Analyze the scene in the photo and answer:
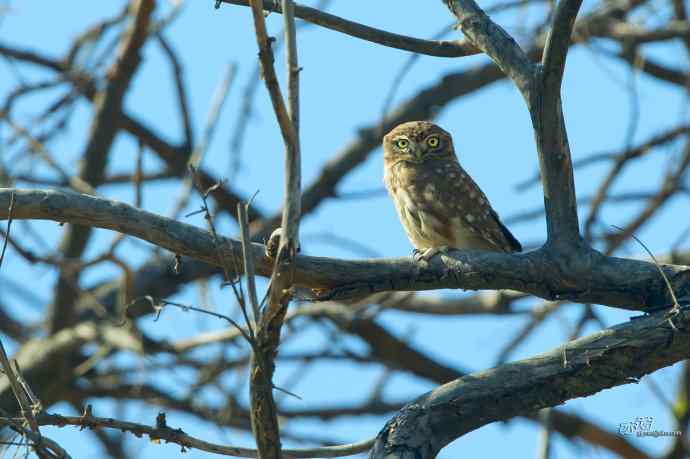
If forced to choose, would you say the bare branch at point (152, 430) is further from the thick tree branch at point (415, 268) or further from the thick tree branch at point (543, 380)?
the thick tree branch at point (415, 268)

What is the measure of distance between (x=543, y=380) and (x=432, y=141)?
132 inches

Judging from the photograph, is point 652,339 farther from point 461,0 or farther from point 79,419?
point 79,419

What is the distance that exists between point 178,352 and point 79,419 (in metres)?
4.65

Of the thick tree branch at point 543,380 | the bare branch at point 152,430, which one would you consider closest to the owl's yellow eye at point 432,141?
the thick tree branch at point 543,380

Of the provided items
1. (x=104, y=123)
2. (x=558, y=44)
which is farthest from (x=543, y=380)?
(x=104, y=123)

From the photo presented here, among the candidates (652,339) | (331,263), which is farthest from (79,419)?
(652,339)

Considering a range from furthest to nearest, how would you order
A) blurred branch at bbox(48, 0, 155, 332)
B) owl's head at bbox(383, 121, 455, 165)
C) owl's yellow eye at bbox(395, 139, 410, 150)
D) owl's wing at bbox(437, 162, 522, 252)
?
blurred branch at bbox(48, 0, 155, 332) → owl's yellow eye at bbox(395, 139, 410, 150) → owl's head at bbox(383, 121, 455, 165) → owl's wing at bbox(437, 162, 522, 252)

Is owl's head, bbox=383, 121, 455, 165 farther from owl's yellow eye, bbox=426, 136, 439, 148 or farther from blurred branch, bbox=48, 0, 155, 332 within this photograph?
blurred branch, bbox=48, 0, 155, 332

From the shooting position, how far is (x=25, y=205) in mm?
3434

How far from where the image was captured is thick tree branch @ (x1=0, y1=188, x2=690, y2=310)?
11.3 ft

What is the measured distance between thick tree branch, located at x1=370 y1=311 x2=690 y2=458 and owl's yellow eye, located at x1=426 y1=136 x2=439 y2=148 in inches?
125

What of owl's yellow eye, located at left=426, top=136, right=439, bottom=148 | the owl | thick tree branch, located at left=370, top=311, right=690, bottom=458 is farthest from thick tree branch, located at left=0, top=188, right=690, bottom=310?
owl's yellow eye, located at left=426, top=136, right=439, bottom=148

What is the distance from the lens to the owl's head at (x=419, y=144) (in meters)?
6.51

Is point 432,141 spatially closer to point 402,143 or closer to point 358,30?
point 402,143
